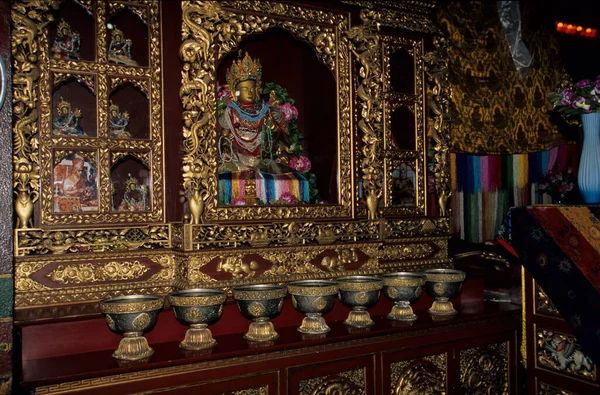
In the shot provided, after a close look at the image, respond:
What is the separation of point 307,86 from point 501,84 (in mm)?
1567

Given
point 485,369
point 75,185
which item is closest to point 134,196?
A: point 75,185

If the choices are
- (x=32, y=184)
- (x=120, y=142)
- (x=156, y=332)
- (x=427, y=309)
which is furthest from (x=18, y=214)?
(x=427, y=309)

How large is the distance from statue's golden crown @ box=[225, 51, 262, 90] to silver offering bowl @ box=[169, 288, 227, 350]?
1.16 meters

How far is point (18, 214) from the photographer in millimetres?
2219

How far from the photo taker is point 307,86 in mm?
3088

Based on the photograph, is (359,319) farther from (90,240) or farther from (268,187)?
(90,240)

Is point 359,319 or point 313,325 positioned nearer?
point 313,325

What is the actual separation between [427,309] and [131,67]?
1856 millimetres

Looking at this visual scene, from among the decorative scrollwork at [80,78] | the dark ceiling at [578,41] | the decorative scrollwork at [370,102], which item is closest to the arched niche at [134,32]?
the decorative scrollwork at [80,78]

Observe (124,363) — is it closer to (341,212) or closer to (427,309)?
(341,212)

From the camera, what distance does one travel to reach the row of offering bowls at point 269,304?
2.04 metres

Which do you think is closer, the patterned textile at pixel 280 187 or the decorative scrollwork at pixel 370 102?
the patterned textile at pixel 280 187

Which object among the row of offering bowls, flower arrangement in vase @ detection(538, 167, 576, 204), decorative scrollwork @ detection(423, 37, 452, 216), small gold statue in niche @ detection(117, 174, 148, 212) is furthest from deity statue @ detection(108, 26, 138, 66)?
flower arrangement in vase @ detection(538, 167, 576, 204)

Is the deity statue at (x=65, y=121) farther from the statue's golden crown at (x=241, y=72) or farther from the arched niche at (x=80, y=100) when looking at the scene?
the statue's golden crown at (x=241, y=72)
